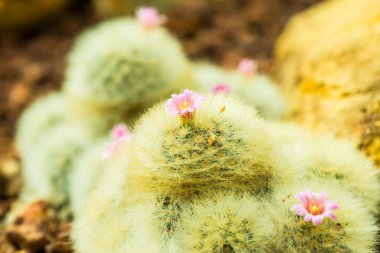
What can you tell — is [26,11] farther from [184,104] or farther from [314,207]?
[314,207]

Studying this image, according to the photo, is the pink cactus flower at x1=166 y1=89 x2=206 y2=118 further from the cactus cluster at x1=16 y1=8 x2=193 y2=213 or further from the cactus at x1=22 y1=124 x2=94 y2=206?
the cactus at x1=22 y1=124 x2=94 y2=206

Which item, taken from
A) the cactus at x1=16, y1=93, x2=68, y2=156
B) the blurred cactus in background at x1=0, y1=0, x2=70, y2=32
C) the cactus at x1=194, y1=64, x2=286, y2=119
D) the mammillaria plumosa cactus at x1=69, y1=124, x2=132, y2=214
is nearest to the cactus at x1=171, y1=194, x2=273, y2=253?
the mammillaria plumosa cactus at x1=69, y1=124, x2=132, y2=214

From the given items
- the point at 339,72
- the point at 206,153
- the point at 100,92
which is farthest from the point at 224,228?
the point at 339,72

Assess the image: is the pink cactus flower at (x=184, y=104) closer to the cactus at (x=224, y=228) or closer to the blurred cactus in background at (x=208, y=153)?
the blurred cactus in background at (x=208, y=153)

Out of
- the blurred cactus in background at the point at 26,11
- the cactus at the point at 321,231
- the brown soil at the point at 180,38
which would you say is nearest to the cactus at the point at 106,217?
the cactus at the point at 321,231

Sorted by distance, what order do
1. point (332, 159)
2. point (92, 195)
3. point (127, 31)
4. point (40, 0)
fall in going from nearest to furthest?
1. point (332, 159)
2. point (92, 195)
3. point (127, 31)
4. point (40, 0)

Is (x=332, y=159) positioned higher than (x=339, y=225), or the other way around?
(x=332, y=159)

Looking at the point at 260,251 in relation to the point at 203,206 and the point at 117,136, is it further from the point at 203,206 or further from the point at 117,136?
the point at 117,136

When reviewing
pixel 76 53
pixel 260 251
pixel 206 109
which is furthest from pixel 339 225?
pixel 76 53
